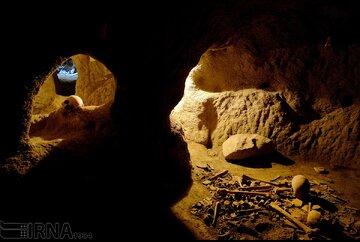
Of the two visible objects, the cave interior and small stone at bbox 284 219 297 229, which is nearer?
the cave interior

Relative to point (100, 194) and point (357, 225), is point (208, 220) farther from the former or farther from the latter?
point (357, 225)

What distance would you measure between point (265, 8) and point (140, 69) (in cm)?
252

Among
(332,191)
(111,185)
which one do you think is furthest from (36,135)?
(332,191)

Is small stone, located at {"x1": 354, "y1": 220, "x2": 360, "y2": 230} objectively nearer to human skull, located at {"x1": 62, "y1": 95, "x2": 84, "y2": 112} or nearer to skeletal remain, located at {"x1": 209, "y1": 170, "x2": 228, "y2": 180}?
skeletal remain, located at {"x1": 209, "y1": 170, "x2": 228, "y2": 180}

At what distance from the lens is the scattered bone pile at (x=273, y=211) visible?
3.12m

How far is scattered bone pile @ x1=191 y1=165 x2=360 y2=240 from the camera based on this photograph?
312cm

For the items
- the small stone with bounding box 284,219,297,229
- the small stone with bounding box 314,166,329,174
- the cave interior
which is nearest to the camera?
the cave interior

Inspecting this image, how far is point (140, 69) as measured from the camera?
3.40 metres

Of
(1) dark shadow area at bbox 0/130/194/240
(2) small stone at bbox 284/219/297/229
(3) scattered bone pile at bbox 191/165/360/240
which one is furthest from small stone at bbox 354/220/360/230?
(1) dark shadow area at bbox 0/130/194/240

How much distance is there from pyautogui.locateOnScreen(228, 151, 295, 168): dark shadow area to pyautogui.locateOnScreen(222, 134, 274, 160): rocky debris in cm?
10

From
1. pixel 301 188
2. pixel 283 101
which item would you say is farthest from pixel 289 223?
pixel 283 101

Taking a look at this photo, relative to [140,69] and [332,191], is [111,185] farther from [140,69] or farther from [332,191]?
[332,191]

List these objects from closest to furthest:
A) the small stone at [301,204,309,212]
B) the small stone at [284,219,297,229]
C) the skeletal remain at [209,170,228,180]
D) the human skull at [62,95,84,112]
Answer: the small stone at [284,219,297,229] → the small stone at [301,204,309,212] → the human skull at [62,95,84,112] → the skeletal remain at [209,170,228,180]

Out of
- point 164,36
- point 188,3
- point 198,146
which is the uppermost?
point 188,3
